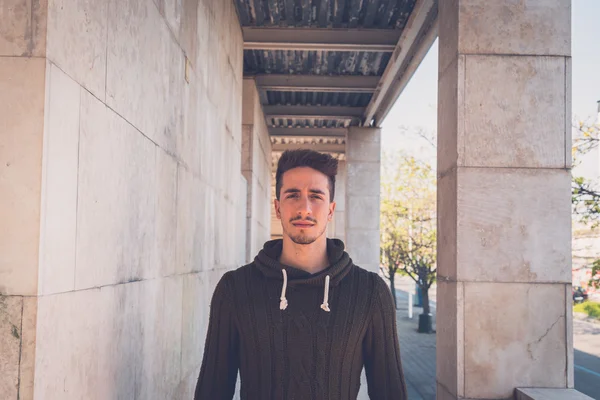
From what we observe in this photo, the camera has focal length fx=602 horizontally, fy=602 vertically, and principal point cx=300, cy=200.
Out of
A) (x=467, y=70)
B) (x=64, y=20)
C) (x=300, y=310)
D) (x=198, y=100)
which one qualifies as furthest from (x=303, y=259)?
(x=467, y=70)

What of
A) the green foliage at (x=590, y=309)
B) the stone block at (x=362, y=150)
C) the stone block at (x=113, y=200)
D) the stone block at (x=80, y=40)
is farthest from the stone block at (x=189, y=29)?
the green foliage at (x=590, y=309)

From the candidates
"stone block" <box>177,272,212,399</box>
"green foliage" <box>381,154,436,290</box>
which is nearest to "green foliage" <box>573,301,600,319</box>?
"green foliage" <box>381,154,436,290</box>

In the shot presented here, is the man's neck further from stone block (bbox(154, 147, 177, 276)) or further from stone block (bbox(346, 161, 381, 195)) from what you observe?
stone block (bbox(346, 161, 381, 195))

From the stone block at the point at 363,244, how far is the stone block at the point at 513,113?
1373 centimetres

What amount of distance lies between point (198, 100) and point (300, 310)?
8.98 ft

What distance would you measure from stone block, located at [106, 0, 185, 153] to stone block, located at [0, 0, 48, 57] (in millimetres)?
661

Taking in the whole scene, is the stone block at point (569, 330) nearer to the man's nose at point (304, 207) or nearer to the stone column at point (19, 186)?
the man's nose at point (304, 207)

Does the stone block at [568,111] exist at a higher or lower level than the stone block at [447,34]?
lower

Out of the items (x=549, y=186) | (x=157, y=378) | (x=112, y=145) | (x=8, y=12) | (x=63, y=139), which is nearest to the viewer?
(x=8, y=12)

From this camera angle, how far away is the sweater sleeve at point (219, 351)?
2.80 meters

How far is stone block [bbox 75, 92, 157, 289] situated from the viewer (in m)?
2.34

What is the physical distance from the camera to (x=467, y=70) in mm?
4984

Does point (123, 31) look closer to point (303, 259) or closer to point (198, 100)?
point (303, 259)

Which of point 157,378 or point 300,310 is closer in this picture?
point 300,310
